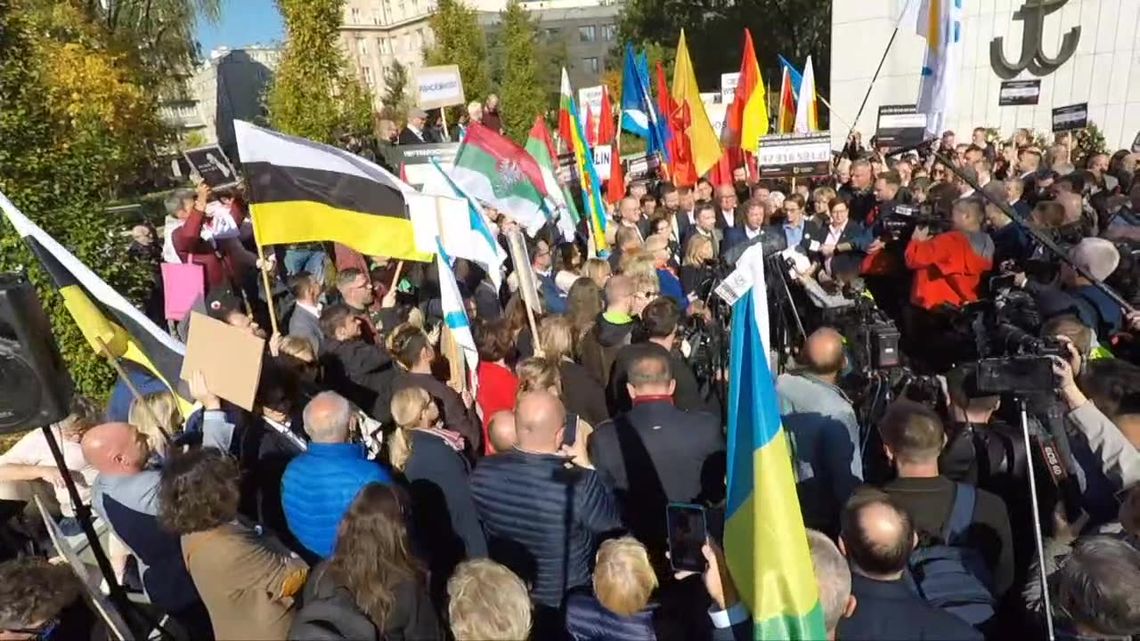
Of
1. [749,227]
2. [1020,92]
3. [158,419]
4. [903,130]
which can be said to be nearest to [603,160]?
[749,227]

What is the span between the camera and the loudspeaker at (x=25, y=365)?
2.82 m

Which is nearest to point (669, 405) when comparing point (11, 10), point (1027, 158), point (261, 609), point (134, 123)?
point (261, 609)

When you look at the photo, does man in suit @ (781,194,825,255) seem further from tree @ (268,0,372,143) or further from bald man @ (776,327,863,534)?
tree @ (268,0,372,143)

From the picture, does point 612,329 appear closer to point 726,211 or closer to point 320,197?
point 320,197

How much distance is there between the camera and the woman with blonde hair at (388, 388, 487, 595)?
3428 millimetres

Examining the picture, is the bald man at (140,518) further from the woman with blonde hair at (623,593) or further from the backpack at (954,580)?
the backpack at (954,580)

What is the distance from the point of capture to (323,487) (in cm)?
321

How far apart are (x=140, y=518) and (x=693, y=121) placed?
27.4 ft

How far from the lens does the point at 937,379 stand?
4148mm

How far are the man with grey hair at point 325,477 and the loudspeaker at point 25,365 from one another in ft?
3.08

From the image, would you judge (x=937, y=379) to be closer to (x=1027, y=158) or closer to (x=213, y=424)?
(x=213, y=424)

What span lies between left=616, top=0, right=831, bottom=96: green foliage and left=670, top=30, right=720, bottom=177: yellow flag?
25.2m

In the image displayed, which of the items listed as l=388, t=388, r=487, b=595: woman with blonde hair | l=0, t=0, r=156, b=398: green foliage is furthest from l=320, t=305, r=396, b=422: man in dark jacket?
l=0, t=0, r=156, b=398: green foliage

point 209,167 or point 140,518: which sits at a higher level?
point 209,167
